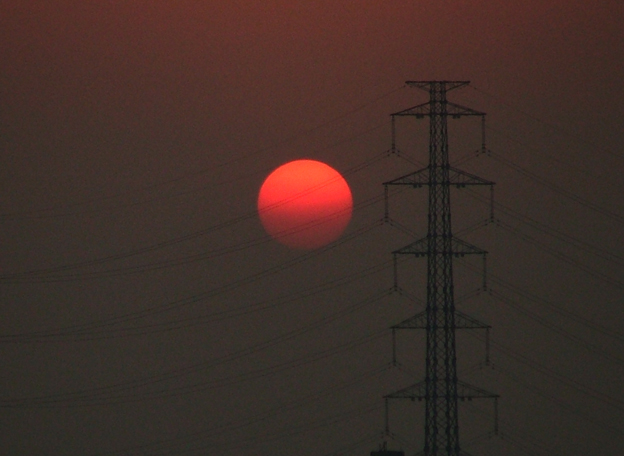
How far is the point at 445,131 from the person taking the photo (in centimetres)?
5588

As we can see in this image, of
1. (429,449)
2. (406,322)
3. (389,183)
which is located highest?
(389,183)

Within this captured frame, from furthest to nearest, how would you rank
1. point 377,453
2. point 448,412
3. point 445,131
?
point 377,453 → point 445,131 → point 448,412

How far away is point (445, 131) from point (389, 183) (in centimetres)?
441

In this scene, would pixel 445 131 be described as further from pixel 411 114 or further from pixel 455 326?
pixel 455 326

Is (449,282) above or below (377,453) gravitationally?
above

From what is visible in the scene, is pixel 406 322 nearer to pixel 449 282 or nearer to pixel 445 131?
pixel 449 282

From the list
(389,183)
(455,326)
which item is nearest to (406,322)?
(455,326)

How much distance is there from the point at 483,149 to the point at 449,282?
6.66 meters

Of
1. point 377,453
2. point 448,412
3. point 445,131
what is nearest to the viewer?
point 448,412

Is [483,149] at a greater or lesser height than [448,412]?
greater

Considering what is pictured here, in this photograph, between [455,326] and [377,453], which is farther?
[377,453]

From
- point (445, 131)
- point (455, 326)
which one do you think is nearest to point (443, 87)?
point (445, 131)

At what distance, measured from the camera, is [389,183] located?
5291cm

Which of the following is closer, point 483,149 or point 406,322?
point 406,322
